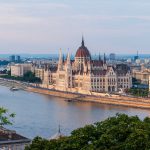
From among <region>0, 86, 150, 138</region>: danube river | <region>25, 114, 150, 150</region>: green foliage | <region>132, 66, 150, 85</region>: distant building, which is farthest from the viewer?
<region>132, 66, 150, 85</region>: distant building

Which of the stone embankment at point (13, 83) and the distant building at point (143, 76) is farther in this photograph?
the distant building at point (143, 76)

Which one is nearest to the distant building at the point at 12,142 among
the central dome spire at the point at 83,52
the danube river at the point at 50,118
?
the danube river at the point at 50,118

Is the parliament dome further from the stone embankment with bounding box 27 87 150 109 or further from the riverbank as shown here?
the stone embankment with bounding box 27 87 150 109

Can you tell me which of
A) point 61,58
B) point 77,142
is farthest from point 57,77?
point 77,142

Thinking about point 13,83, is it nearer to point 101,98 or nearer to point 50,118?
point 101,98

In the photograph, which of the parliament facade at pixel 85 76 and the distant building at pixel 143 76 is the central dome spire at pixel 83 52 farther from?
the distant building at pixel 143 76

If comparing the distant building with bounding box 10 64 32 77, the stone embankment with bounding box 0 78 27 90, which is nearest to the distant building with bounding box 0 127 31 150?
the stone embankment with bounding box 0 78 27 90

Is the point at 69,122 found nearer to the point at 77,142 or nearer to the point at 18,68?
the point at 77,142

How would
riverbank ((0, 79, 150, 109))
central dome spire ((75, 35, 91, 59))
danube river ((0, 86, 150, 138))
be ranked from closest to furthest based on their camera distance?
danube river ((0, 86, 150, 138)) < riverbank ((0, 79, 150, 109)) < central dome spire ((75, 35, 91, 59))
